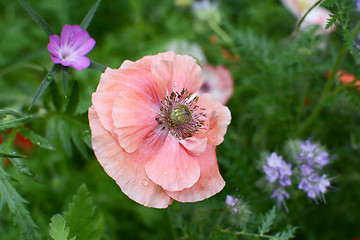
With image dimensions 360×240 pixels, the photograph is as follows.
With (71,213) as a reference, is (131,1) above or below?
above

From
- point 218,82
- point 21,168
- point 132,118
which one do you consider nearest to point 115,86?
point 132,118

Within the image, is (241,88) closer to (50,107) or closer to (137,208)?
(137,208)

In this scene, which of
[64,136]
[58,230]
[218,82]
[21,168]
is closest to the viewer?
[58,230]

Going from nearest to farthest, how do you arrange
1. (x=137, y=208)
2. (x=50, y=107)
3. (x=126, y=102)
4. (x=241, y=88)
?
(x=126, y=102) < (x=50, y=107) < (x=137, y=208) < (x=241, y=88)

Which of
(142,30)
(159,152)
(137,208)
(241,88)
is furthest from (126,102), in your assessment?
(142,30)

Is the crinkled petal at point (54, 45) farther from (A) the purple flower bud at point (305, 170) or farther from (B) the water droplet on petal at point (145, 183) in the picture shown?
(A) the purple flower bud at point (305, 170)

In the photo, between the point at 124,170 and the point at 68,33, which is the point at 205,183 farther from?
the point at 68,33

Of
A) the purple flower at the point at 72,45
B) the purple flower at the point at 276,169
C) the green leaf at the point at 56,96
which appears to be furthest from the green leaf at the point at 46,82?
the purple flower at the point at 276,169

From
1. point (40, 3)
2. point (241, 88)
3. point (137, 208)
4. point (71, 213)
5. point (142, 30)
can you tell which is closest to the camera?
point (71, 213)
